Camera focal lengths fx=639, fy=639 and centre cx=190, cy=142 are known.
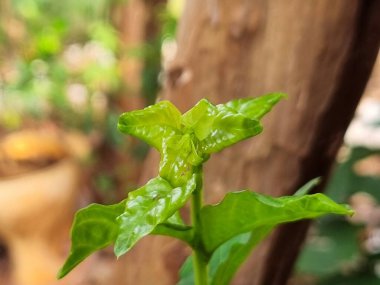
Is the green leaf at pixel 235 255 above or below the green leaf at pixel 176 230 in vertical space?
below

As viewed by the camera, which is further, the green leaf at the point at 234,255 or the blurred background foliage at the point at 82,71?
the blurred background foliage at the point at 82,71

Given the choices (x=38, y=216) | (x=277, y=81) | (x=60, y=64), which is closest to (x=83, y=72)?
(x=60, y=64)

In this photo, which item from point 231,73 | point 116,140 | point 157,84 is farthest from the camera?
point 116,140

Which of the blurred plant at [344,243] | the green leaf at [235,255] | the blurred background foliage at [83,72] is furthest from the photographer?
the blurred background foliage at [83,72]

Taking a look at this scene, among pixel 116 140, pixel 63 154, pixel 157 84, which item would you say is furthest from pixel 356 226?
pixel 63 154

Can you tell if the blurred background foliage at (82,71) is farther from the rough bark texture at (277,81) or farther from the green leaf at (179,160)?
the green leaf at (179,160)

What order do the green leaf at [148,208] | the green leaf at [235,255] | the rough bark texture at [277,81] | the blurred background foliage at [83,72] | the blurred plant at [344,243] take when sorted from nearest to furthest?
the green leaf at [148,208] < the green leaf at [235,255] < the rough bark texture at [277,81] < the blurred plant at [344,243] < the blurred background foliage at [83,72]

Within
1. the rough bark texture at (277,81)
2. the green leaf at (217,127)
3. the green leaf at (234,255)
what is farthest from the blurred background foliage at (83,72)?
the green leaf at (217,127)

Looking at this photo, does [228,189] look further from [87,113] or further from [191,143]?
[87,113]

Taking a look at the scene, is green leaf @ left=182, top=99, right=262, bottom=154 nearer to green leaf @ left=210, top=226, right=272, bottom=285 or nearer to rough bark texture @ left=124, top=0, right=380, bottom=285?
green leaf @ left=210, top=226, right=272, bottom=285
